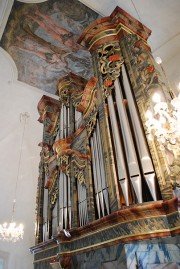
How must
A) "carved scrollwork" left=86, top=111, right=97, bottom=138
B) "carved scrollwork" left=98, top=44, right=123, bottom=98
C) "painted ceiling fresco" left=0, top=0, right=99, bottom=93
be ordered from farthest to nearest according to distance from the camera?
"painted ceiling fresco" left=0, top=0, right=99, bottom=93 → "carved scrollwork" left=86, top=111, right=97, bottom=138 → "carved scrollwork" left=98, top=44, right=123, bottom=98

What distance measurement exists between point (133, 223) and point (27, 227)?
8.97m

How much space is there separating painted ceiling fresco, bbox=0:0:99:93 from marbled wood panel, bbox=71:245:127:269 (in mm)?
5772

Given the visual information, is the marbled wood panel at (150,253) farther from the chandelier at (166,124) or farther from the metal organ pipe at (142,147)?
the chandelier at (166,124)

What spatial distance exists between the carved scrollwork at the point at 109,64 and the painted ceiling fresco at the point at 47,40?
2.01 metres

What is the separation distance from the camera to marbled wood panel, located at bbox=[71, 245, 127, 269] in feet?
9.29

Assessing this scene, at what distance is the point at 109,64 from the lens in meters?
4.79

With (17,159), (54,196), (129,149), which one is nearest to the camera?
(129,149)

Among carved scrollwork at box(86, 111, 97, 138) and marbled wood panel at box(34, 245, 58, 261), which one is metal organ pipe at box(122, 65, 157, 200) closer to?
carved scrollwork at box(86, 111, 97, 138)

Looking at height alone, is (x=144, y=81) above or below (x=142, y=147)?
above

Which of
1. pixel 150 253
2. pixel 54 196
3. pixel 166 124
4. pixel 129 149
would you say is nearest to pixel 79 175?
pixel 54 196

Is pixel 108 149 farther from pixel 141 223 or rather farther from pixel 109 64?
pixel 109 64

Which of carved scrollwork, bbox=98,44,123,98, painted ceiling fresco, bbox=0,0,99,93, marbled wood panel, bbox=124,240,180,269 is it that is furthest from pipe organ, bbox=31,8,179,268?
painted ceiling fresco, bbox=0,0,99,93

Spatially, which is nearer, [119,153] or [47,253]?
[119,153]

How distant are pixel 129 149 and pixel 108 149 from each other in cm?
43
